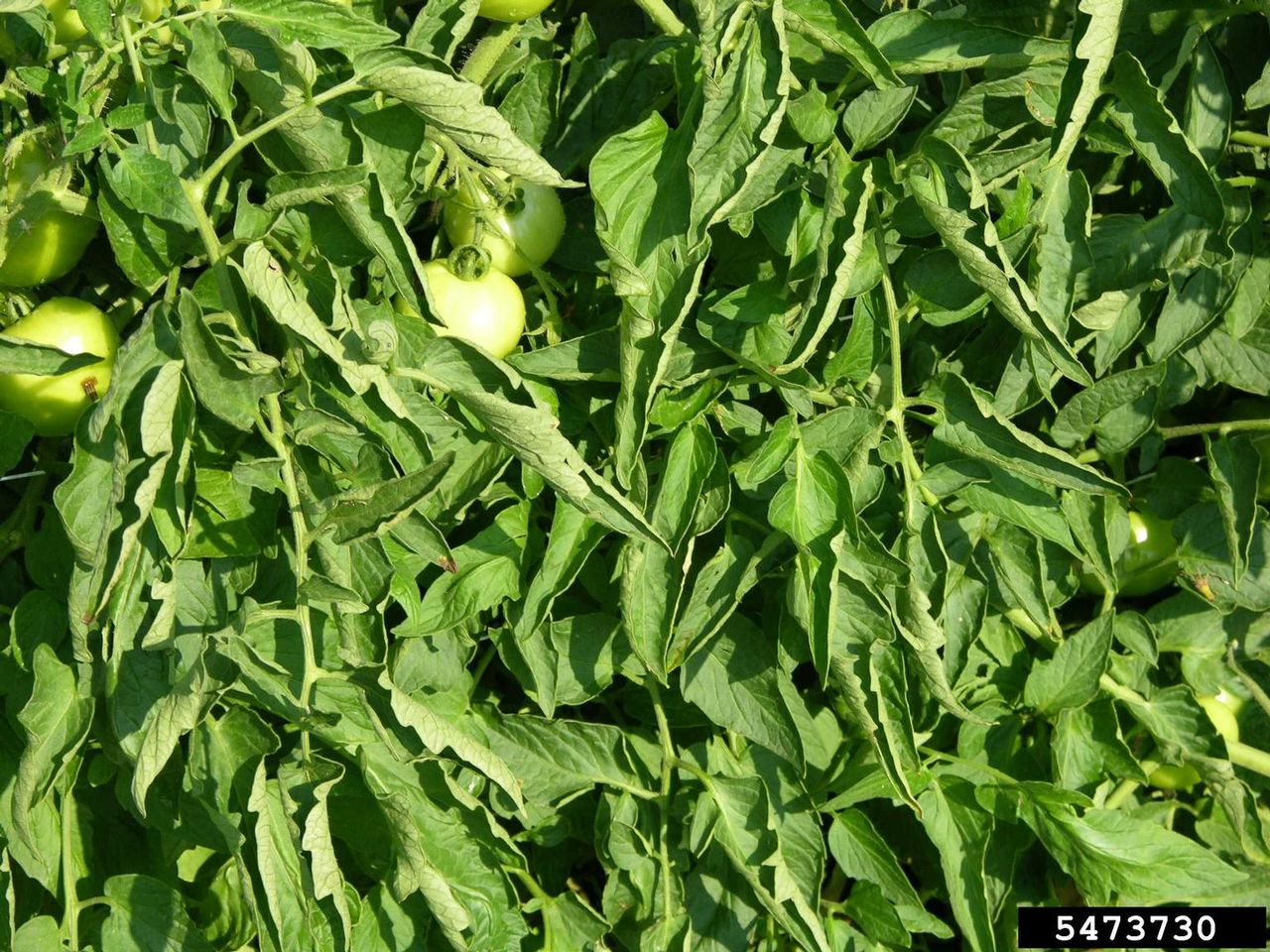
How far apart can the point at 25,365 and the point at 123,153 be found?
0.15 metres

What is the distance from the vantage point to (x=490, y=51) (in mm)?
1034

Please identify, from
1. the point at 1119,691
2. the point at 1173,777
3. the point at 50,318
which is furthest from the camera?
the point at 1173,777

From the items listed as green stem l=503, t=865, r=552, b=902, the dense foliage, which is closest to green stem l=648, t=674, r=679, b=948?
the dense foliage

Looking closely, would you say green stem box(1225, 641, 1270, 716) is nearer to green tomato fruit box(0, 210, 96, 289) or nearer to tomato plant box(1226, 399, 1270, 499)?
tomato plant box(1226, 399, 1270, 499)

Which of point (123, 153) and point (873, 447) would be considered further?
point (873, 447)

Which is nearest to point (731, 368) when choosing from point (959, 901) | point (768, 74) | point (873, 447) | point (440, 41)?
point (873, 447)

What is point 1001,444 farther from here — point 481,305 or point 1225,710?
point 1225,710

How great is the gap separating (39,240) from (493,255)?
349 mm

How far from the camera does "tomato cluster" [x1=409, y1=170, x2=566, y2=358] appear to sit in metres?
0.95

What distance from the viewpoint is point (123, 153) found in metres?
0.78

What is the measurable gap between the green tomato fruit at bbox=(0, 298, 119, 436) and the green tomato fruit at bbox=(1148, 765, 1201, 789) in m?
1.19

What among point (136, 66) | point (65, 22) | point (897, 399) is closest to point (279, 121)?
point (136, 66)

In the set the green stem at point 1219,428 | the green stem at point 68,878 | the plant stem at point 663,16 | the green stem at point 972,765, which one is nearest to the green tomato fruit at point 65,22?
the plant stem at point 663,16

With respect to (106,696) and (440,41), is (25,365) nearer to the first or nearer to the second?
(106,696)
